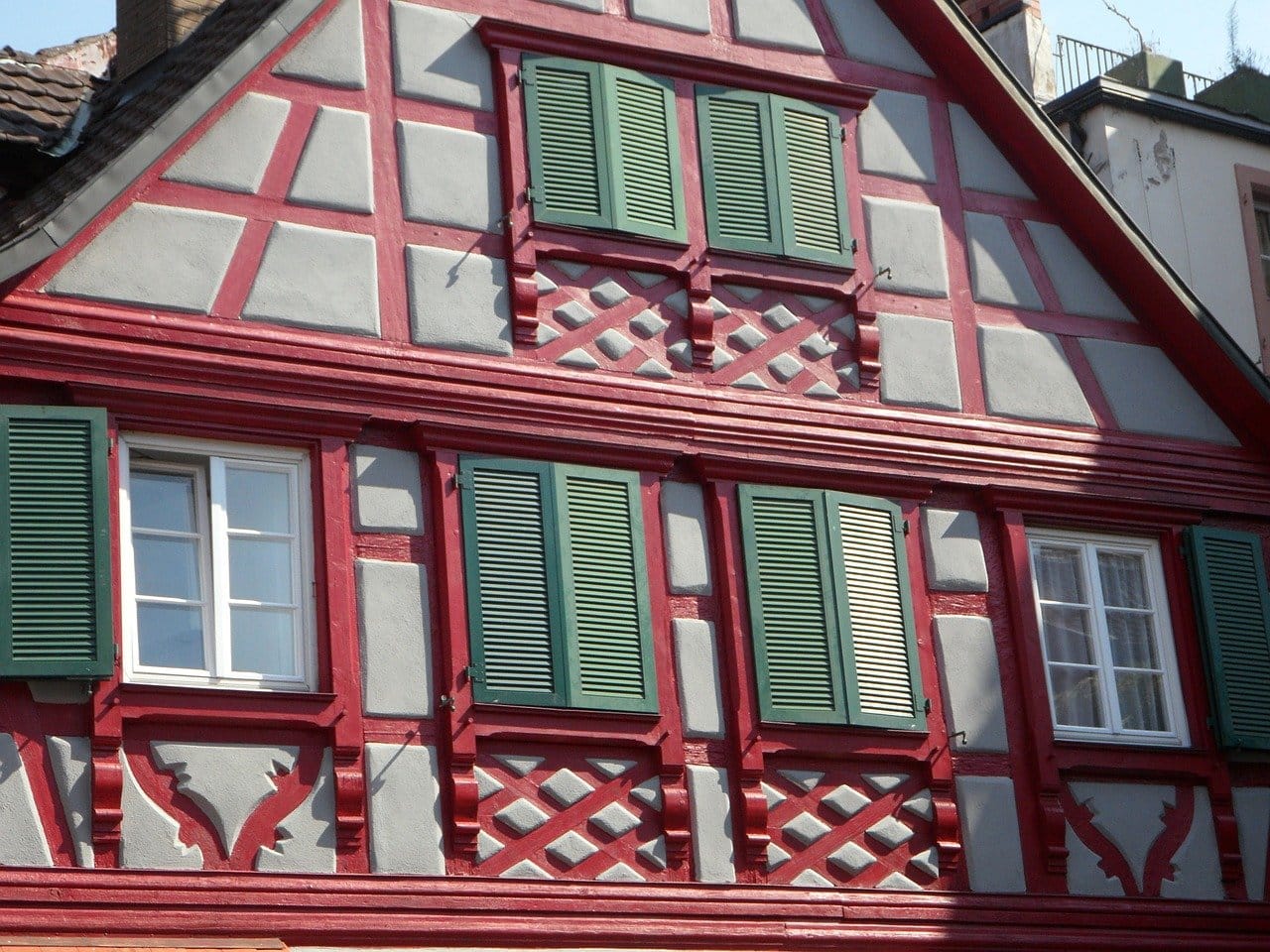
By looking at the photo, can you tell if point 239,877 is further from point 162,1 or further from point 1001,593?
point 162,1

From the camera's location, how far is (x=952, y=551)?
46.2ft

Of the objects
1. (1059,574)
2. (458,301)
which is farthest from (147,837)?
(1059,574)

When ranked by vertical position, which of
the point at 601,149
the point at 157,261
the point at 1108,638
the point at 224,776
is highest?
the point at 601,149

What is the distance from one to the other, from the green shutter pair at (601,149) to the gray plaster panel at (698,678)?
2146 mm

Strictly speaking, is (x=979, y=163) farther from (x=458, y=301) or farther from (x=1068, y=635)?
(x=458, y=301)

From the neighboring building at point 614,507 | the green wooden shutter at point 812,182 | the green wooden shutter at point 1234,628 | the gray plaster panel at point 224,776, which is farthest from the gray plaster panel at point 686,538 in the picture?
the green wooden shutter at point 1234,628

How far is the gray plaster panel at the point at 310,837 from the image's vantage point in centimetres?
1148

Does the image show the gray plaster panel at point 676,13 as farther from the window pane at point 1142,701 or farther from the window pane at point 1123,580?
the window pane at point 1142,701

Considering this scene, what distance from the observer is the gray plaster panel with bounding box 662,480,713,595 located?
43.2 feet

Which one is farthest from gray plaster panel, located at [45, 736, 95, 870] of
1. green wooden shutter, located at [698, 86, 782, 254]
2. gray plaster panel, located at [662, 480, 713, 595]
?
green wooden shutter, located at [698, 86, 782, 254]

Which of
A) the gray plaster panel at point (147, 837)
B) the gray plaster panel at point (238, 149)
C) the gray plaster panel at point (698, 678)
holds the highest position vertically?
the gray plaster panel at point (238, 149)

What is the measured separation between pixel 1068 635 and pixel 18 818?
239 inches

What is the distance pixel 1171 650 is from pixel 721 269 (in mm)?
3376

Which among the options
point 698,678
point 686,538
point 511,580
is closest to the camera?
point 511,580
